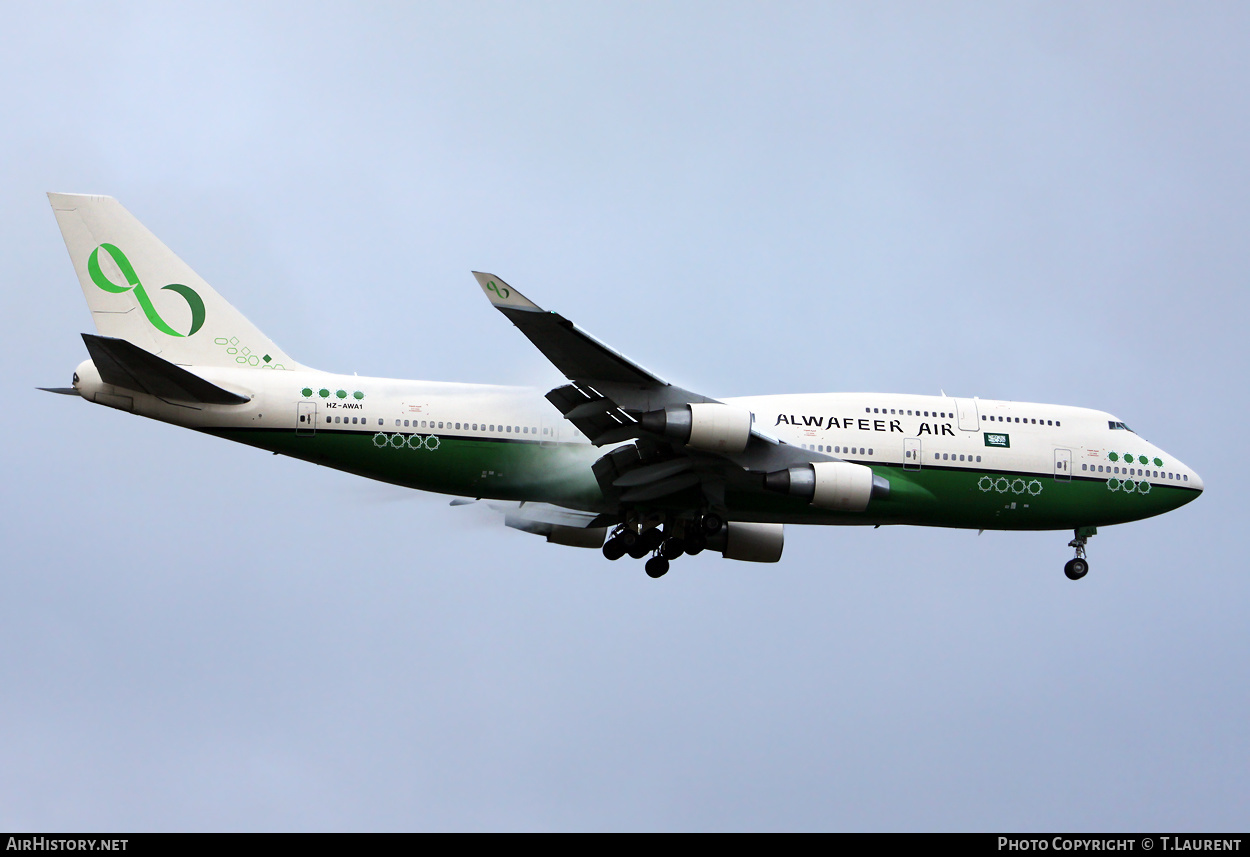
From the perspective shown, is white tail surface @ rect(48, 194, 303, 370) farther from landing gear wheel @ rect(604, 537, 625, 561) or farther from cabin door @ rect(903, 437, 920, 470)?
cabin door @ rect(903, 437, 920, 470)

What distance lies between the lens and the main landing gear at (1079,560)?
1067 inches

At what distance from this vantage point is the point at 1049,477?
85.9 ft

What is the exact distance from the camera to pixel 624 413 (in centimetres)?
2225

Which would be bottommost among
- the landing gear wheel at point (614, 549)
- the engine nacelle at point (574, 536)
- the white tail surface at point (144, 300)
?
the landing gear wheel at point (614, 549)

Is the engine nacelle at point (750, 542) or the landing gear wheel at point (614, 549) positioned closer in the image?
the landing gear wheel at point (614, 549)

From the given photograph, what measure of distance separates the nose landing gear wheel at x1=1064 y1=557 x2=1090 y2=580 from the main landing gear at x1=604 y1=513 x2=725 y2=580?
7.99m

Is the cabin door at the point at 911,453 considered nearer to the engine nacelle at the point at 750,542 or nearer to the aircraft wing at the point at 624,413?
the aircraft wing at the point at 624,413

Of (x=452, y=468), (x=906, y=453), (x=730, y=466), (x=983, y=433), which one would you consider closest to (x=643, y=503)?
(x=730, y=466)

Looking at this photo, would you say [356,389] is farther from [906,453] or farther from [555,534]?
[906,453]

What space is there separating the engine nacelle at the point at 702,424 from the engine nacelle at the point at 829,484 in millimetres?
1763

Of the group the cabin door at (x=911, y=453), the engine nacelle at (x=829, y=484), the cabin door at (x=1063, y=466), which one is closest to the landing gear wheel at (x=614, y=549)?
the engine nacelle at (x=829, y=484)

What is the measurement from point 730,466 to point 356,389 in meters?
7.39
